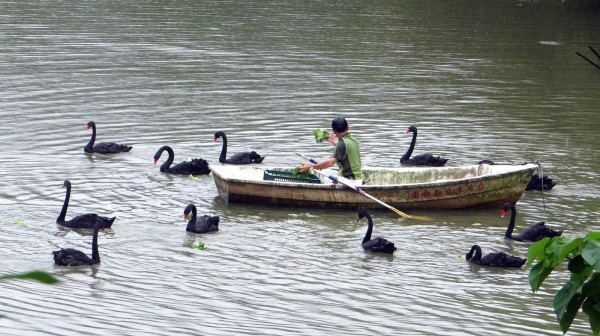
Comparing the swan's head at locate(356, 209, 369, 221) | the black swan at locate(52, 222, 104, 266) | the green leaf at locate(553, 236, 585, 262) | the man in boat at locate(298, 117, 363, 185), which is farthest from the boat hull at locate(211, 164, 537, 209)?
the green leaf at locate(553, 236, 585, 262)

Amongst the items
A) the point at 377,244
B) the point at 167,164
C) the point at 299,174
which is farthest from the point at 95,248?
the point at 167,164

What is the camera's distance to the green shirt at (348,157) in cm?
1894

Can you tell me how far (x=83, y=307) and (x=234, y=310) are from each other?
176 centimetres

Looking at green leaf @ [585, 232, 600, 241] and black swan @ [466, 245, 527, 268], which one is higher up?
green leaf @ [585, 232, 600, 241]

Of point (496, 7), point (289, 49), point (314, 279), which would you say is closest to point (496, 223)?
point (314, 279)

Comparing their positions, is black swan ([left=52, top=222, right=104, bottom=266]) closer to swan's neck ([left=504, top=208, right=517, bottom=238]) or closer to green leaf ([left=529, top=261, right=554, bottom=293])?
swan's neck ([left=504, top=208, right=517, bottom=238])

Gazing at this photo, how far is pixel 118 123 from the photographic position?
25469 millimetres

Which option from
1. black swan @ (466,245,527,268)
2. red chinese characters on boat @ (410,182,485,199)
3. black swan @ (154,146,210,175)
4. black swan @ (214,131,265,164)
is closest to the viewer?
black swan @ (466,245,527,268)

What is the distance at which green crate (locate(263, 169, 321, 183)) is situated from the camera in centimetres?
1931

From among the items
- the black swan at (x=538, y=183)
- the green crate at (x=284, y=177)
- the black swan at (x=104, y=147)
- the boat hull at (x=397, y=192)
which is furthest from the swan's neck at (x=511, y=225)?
the black swan at (x=104, y=147)

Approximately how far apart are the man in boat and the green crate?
0.33 metres

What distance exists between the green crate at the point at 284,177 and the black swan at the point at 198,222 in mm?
2299

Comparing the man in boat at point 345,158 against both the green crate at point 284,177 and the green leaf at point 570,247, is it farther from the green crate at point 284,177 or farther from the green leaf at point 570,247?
the green leaf at point 570,247

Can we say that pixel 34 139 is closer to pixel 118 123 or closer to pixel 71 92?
pixel 118 123
